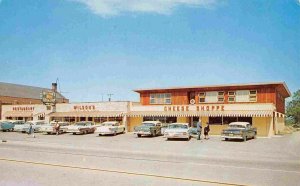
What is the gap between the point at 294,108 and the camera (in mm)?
82812

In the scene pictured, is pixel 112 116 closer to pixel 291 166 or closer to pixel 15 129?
pixel 15 129

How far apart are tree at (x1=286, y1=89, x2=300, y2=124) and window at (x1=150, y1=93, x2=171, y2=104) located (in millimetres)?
53119

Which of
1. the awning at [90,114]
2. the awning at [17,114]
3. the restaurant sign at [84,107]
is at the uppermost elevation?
the restaurant sign at [84,107]

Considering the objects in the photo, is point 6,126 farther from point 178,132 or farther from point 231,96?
point 231,96

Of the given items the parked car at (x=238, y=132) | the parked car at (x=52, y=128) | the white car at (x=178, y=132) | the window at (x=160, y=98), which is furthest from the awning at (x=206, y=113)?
the parked car at (x=52, y=128)

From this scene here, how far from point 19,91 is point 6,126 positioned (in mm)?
32422

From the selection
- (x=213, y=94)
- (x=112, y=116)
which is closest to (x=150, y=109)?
(x=112, y=116)

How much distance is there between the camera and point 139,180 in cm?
997

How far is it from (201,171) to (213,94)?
26.7 meters

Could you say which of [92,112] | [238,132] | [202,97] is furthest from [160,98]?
[238,132]

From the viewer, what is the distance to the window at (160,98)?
4059cm

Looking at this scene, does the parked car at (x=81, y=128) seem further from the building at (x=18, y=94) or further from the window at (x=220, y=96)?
the building at (x=18, y=94)

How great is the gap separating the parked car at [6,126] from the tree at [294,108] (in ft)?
216

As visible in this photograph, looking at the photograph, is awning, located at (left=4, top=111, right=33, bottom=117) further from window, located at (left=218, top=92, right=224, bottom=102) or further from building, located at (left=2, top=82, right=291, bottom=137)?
window, located at (left=218, top=92, right=224, bottom=102)
